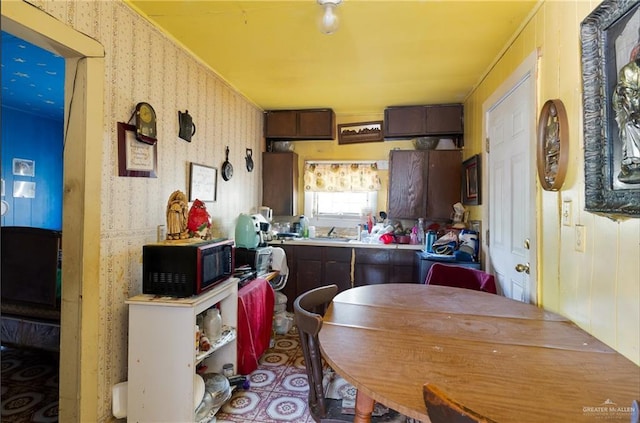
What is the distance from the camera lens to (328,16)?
74.9 inches

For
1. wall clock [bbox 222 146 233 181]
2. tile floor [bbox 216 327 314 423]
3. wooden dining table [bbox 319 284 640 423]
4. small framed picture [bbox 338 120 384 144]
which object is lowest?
tile floor [bbox 216 327 314 423]

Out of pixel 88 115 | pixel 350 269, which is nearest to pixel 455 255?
pixel 350 269

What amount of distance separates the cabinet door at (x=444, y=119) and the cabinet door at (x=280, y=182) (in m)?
1.56

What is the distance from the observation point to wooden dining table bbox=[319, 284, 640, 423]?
958 mm

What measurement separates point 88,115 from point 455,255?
283cm

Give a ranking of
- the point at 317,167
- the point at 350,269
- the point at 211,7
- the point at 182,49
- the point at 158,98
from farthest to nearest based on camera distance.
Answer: the point at 317,167 < the point at 350,269 < the point at 182,49 < the point at 158,98 < the point at 211,7

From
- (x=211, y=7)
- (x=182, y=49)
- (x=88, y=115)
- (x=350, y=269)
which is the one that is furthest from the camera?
(x=350, y=269)

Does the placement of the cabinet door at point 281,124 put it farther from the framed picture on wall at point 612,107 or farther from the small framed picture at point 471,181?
the framed picture on wall at point 612,107

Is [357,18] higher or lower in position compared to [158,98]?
higher

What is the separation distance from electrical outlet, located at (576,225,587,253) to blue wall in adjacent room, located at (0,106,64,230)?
5.03 meters

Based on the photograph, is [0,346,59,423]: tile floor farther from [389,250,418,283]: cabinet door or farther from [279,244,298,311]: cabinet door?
[389,250,418,283]: cabinet door

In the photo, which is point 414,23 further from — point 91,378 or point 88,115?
point 91,378

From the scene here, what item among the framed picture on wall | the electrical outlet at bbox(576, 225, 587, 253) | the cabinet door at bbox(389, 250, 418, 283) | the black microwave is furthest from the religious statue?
the cabinet door at bbox(389, 250, 418, 283)

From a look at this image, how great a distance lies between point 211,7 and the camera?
197 centimetres
